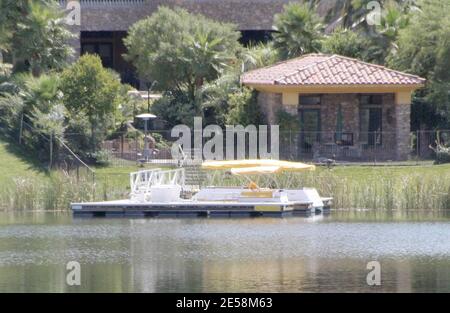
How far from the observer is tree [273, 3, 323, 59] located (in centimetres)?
6241

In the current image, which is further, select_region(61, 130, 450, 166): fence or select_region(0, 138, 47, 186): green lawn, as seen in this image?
select_region(61, 130, 450, 166): fence

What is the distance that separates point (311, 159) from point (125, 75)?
1880 cm

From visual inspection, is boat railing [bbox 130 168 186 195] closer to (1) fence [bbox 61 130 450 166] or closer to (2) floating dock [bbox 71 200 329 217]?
(2) floating dock [bbox 71 200 329 217]

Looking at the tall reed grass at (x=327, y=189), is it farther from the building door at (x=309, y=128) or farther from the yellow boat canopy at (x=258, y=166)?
the building door at (x=309, y=128)

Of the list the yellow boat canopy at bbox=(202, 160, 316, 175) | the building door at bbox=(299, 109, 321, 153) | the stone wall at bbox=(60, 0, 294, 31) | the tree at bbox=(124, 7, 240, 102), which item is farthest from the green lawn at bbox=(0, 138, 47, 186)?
the stone wall at bbox=(60, 0, 294, 31)

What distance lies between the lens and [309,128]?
58.9 m

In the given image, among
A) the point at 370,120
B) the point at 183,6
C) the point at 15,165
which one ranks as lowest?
the point at 15,165

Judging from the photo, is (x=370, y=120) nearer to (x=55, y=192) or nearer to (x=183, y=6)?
(x=55, y=192)

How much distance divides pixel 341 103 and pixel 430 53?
159 inches

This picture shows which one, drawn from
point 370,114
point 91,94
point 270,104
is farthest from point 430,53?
point 91,94

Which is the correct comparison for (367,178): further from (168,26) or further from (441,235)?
(168,26)

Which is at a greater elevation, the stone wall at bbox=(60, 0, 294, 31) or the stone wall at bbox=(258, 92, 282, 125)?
the stone wall at bbox=(60, 0, 294, 31)

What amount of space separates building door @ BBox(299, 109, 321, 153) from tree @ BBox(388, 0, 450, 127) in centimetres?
413

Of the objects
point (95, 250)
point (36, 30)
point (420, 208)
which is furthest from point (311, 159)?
point (95, 250)
